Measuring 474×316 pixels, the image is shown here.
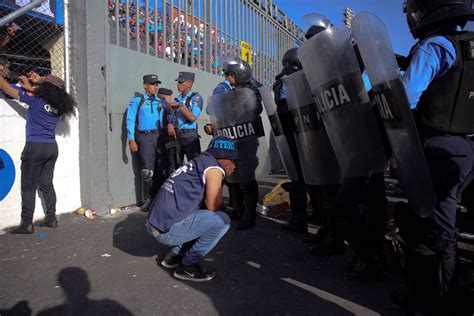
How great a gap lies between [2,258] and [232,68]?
→ 9.90 ft

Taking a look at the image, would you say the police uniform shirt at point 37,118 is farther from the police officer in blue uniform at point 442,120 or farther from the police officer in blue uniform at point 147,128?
the police officer in blue uniform at point 442,120

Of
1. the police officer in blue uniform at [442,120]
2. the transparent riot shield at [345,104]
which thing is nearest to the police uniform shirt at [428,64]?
the police officer in blue uniform at [442,120]

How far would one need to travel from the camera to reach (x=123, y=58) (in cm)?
509

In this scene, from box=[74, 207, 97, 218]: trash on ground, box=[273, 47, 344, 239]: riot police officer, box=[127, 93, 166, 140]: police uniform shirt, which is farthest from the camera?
box=[127, 93, 166, 140]: police uniform shirt

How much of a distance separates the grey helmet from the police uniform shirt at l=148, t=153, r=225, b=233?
1591mm

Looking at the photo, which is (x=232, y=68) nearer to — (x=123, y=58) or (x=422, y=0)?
(x=123, y=58)

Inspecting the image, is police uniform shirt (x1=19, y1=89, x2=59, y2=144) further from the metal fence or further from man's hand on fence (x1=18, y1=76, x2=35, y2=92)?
the metal fence

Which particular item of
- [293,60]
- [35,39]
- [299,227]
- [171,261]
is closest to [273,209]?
[299,227]

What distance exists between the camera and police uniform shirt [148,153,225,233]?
2.72 meters

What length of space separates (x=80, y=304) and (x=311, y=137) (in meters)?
2.26

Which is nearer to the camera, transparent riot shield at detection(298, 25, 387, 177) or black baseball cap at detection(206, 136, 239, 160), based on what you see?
transparent riot shield at detection(298, 25, 387, 177)

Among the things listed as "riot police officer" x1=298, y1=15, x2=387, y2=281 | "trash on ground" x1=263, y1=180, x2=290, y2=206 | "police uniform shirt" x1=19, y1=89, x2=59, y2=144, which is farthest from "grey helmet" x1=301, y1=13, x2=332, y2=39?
"police uniform shirt" x1=19, y1=89, x2=59, y2=144

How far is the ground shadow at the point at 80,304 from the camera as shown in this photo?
2326 millimetres

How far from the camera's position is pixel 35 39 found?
15.5 ft
